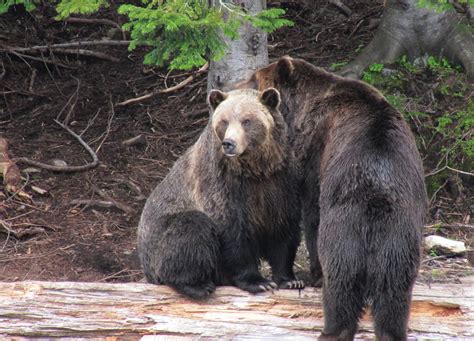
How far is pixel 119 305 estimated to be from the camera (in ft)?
20.8

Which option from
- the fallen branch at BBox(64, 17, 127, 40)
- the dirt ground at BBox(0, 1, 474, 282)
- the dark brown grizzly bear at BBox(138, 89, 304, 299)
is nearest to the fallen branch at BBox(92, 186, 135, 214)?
the dirt ground at BBox(0, 1, 474, 282)

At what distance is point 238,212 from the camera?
6.54 m

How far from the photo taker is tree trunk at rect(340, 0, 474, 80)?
1048 centimetres

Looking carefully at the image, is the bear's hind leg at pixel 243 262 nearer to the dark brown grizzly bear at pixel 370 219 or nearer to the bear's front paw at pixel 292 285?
the bear's front paw at pixel 292 285

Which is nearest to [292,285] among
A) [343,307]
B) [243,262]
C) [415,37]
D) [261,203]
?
[243,262]

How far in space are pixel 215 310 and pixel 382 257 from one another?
5.17 ft

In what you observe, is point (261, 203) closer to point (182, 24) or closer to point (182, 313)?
point (182, 313)

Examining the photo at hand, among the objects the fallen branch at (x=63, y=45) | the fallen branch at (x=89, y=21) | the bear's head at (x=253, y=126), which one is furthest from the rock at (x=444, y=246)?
the fallen branch at (x=89, y=21)

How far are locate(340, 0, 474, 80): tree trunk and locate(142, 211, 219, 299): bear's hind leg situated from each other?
14.8 ft

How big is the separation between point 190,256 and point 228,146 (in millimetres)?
1024

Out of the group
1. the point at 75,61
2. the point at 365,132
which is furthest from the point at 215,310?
the point at 75,61

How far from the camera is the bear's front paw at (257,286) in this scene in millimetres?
6504

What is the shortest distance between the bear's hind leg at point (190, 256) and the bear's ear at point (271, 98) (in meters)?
1.08

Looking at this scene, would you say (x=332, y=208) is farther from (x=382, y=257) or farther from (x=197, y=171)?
(x=197, y=171)
